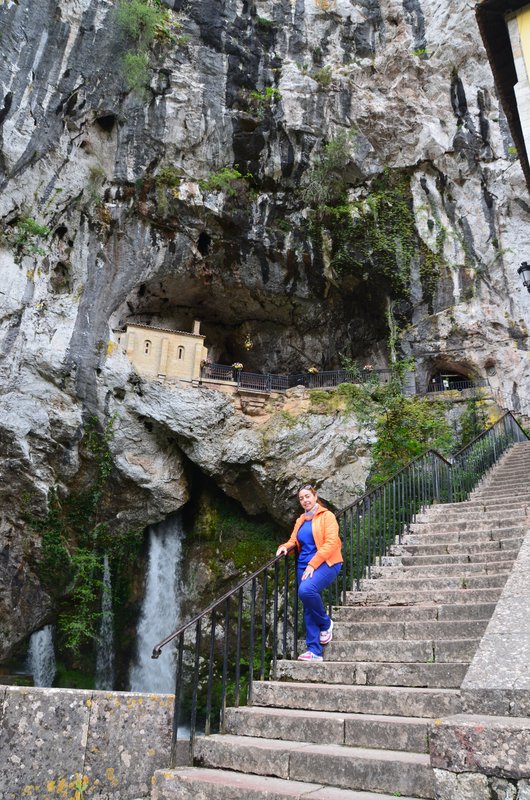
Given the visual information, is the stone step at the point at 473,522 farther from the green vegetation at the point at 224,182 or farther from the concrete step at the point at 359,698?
the green vegetation at the point at 224,182

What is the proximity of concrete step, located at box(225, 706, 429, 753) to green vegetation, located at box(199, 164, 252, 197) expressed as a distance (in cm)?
1913

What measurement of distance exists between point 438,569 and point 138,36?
70.6 feet

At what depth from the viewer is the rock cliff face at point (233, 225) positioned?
662 inches

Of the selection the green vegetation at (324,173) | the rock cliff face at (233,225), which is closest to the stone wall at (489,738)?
the rock cliff face at (233,225)

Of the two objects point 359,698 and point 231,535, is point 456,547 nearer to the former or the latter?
point 359,698

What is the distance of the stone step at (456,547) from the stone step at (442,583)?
2.19 ft

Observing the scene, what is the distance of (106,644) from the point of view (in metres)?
16.4

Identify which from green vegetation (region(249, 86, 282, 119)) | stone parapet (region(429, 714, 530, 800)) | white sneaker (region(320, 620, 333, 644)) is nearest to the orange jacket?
white sneaker (region(320, 620, 333, 644))

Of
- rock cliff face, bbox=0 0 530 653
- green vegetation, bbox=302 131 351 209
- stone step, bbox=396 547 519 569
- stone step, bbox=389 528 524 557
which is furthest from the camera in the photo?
green vegetation, bbox=302 131 351 209

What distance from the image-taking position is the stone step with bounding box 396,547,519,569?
19.9 ft

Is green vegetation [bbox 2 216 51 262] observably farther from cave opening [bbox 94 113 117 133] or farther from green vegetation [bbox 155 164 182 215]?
cave opening [bbox 94 113 117 133]

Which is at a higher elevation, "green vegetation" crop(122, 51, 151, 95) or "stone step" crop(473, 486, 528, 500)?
"green vegetation" crop(122, 51, 151, 95)

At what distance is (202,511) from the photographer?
18.5 m

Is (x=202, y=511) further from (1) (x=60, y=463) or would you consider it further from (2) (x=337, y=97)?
(2) (x=337, y=97)
